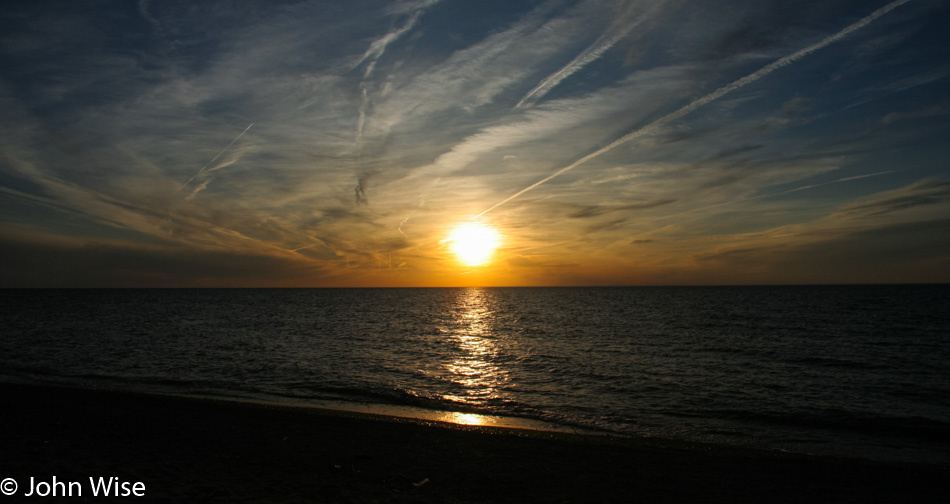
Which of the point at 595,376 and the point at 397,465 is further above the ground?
the point at 397,465

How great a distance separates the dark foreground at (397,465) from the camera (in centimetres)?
978

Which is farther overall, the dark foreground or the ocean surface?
the ocean surface

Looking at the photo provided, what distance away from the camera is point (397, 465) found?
1141 cm

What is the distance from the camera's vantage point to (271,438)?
13.5 meters

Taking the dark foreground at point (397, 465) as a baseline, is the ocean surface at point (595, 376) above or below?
below

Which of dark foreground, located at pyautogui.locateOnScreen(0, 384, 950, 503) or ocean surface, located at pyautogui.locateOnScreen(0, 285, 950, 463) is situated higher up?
dark foreground, located at pyautogui.locateOnScreen(0, 384, 950, 503)

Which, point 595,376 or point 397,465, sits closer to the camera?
point 397,465

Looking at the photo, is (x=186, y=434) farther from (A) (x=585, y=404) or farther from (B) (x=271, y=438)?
(A) (x=585, y=404)

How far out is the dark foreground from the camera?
9781 millimetres

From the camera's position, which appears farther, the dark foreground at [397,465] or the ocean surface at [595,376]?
the ocean surface at [595,376]

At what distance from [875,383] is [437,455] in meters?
25.7

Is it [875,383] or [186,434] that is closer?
[186,434]

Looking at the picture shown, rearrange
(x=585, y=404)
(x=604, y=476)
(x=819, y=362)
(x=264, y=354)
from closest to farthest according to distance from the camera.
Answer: (x=604, y=476), (x=585, y=404), (x=819, y=362), (x=264, y=354)

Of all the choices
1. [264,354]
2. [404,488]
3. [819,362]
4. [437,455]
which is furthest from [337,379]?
[819,362]
